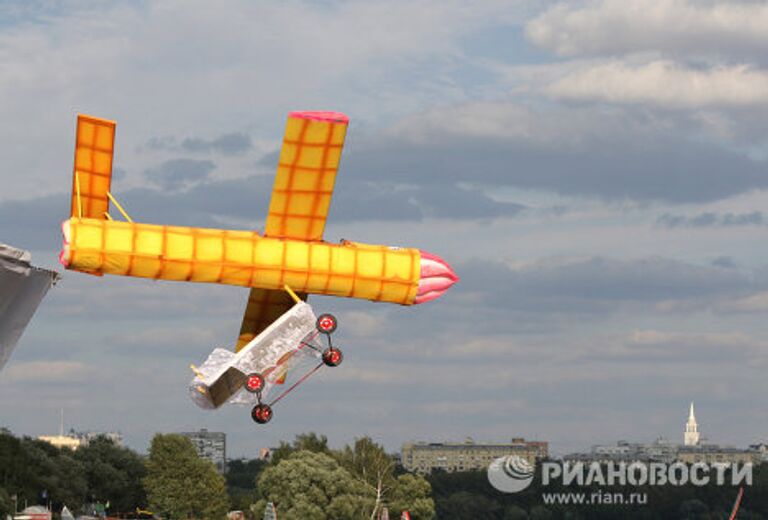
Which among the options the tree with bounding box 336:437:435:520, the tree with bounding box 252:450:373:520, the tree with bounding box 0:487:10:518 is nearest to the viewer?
the tree with bounding box 0:487:10:518

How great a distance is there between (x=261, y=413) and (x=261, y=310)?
3532mm

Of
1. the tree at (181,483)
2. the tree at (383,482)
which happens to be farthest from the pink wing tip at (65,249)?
the tree at (181,483)

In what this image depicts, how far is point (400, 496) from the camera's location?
15625 centimetres

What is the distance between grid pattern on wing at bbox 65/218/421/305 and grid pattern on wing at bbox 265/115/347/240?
35cm

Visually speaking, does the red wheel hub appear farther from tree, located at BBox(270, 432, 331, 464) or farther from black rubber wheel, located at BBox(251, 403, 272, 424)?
tree, located at BBox(270, 432, 331, 464)

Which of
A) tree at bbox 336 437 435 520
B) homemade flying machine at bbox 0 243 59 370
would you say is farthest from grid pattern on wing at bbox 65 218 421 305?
tree at bbox 336 437 435 520

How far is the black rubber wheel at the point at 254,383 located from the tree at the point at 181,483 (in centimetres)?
13234

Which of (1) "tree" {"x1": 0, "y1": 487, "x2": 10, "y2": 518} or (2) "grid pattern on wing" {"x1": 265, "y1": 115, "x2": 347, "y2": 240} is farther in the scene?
(1) "tree" {"x1": 0, "y1": 487, "x2": 10, "y2": 518}

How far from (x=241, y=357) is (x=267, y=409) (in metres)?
1.21

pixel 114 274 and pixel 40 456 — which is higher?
pixel 40 456

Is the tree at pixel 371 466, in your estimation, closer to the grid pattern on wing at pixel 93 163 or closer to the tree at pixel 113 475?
the tree at pixel 113 475

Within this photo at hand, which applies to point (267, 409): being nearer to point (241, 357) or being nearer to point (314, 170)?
point (241, 357)

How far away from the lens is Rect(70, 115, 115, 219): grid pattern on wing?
111 ft

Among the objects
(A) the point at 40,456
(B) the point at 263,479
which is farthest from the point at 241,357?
(A) the point at 40,456
